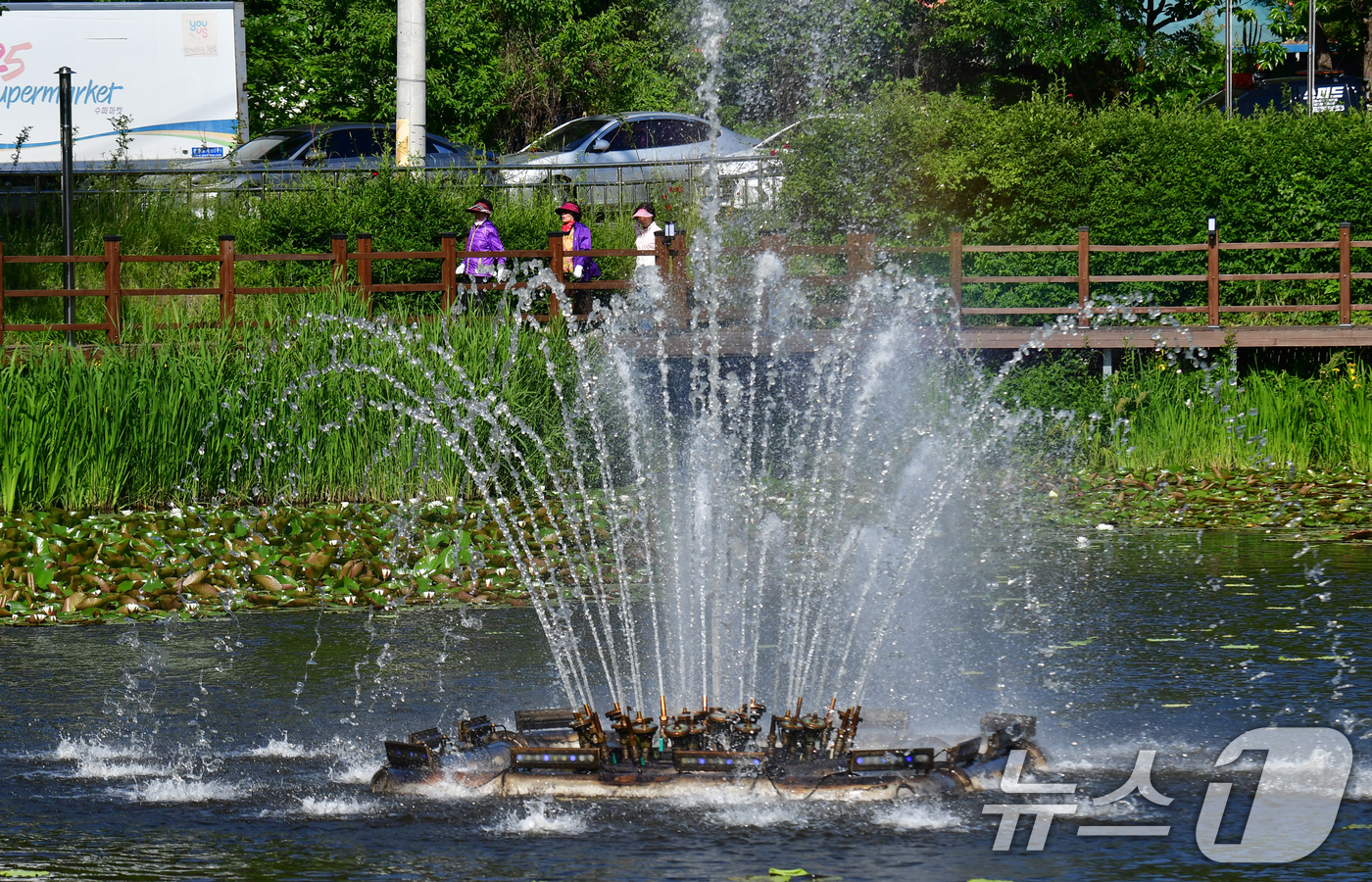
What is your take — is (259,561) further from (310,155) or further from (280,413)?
(310,155)

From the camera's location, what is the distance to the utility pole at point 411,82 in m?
20.8

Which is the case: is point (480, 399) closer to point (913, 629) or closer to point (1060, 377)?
point (913, 629)

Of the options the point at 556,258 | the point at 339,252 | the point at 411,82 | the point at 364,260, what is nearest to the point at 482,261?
the point at 556,258

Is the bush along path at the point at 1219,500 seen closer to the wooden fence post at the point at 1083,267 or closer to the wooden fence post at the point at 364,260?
the wooden fence post at the point at 1083,267

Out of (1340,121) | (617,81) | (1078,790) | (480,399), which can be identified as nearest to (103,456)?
(480,399)

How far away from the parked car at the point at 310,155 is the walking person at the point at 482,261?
633cm

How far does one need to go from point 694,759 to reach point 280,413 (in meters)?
7.68

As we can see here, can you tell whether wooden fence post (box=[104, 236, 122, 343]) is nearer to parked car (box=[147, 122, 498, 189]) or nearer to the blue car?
the blue car

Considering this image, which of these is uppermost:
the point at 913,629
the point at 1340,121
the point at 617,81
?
the point at 617,81

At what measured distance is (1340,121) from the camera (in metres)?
19.5

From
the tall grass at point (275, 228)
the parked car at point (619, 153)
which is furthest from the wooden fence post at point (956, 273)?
the parked car at point (619, 153)

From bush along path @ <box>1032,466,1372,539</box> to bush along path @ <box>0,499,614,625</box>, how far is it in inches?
177

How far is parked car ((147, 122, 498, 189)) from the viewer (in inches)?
954

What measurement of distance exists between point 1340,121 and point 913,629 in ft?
39.8
